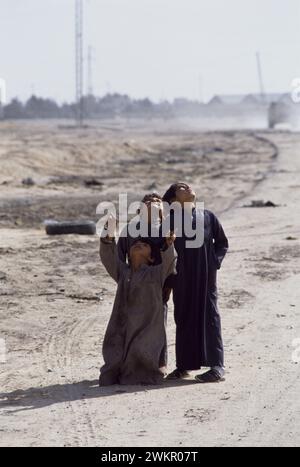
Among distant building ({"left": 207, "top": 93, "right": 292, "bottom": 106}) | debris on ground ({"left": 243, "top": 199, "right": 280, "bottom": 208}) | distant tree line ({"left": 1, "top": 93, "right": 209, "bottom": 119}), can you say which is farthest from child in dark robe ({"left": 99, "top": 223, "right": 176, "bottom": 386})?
distant building ({"left": 207, "top": 93, "right": 292, "bottom": 106})

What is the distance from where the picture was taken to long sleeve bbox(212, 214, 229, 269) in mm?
8031

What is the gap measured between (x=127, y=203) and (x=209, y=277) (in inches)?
549

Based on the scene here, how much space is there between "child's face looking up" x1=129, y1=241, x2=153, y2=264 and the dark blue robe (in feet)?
0.68

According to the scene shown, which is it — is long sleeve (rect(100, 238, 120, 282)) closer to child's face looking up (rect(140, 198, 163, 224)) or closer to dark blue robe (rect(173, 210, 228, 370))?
child's face looking up (rect(140, 198, 163, 224))

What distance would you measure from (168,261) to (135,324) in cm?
51

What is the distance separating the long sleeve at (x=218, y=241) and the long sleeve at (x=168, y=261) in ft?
1.22

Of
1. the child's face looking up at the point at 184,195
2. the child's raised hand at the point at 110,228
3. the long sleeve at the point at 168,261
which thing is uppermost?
A: the child's face looking up at the point at 184,195

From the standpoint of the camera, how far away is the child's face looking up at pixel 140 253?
25.8 ft

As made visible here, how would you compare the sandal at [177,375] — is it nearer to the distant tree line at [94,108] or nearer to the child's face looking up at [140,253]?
the child's face looking up at [140,253]

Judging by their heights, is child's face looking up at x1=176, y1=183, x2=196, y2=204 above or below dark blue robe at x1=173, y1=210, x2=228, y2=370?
above

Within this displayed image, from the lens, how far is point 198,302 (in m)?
7.97

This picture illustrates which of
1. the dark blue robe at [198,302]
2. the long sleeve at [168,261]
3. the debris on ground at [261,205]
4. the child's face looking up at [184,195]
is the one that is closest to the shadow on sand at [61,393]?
the dark blue robe at [198,302]
